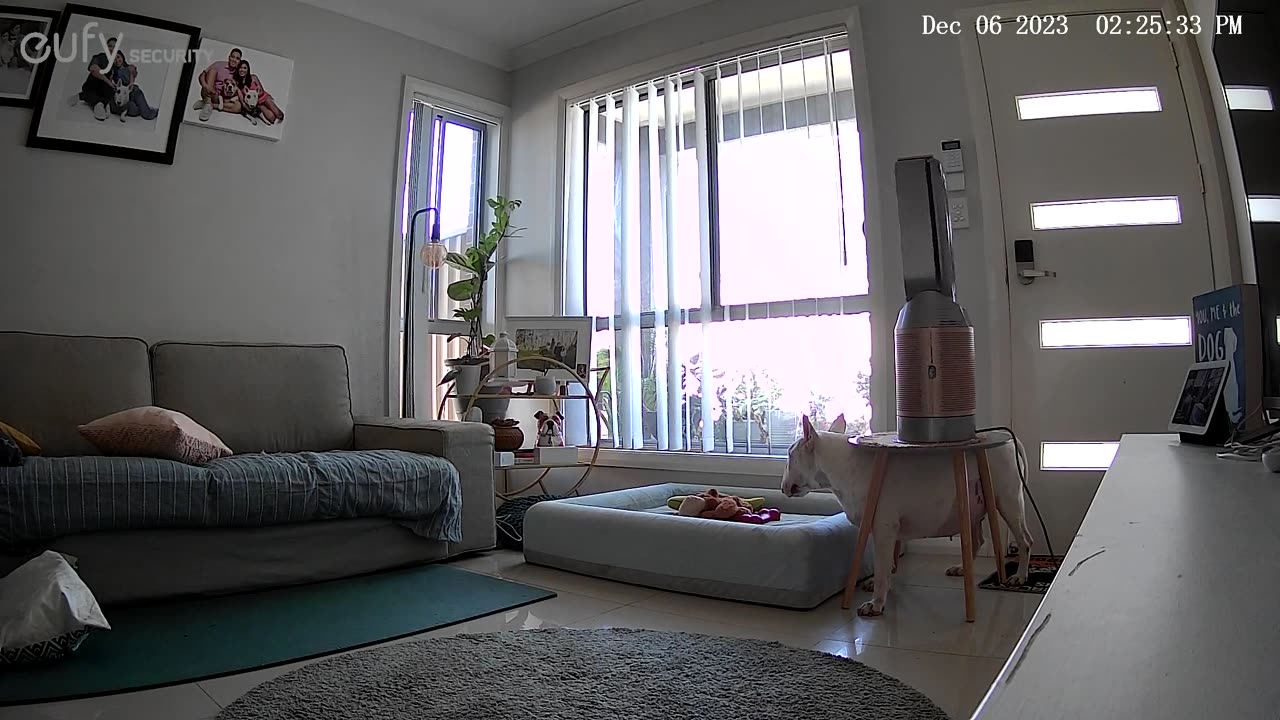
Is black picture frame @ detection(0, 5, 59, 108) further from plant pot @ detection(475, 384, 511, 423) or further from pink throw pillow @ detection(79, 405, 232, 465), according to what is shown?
plant pot @ detection(475, 384, 511, 423)

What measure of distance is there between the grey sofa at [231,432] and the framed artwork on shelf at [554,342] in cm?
93

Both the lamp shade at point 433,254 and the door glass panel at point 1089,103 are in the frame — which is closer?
the door glass panel at point 1089,103

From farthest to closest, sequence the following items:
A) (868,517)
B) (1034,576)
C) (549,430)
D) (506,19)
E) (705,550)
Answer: (506,19) → (549,430) → (1034,576) → (705,550) → (868,517)

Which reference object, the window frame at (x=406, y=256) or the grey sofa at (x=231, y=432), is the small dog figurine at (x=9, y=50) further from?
the window frame at (x=406, y=256)

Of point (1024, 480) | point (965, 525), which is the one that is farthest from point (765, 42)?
point (965, 525)

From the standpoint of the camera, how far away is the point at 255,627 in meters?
2.26

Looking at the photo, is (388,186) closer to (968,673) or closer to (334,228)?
(334,228)

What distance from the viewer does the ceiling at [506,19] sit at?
4.31 m

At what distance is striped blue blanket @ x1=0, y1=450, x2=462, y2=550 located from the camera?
2.28 meters

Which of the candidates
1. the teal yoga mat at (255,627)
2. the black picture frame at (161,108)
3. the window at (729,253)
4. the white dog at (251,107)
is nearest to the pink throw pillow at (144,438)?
the teal yoga mat at (255,627)

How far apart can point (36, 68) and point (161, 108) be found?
46cm

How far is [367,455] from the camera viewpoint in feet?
10.0

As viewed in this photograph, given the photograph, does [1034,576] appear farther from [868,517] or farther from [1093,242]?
[1093,242]

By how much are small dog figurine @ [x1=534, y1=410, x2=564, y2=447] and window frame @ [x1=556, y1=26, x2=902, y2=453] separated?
0.27 m
